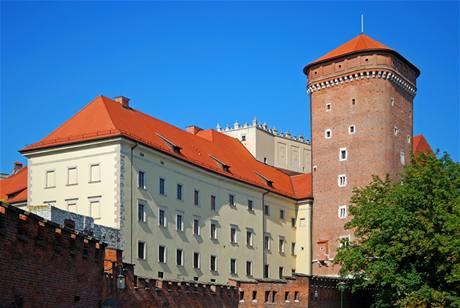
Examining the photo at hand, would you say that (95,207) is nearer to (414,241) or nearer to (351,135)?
(414,241)

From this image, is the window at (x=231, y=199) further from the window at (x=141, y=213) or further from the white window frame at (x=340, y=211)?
the window at (x=141, y=213)

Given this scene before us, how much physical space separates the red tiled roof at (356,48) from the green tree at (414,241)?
569 inches

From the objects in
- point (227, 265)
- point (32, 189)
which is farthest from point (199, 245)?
point (32, 189)

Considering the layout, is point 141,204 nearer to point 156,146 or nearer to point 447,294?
point 156,146

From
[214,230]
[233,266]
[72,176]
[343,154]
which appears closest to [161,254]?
[214,230]

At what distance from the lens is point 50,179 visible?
1922 inches

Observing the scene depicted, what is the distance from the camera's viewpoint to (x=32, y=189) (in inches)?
1946

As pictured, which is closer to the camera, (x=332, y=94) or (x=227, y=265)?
(x=227, y=265)

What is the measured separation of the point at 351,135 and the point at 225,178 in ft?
35.4

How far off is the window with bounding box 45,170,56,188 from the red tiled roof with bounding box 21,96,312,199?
5.48 feet

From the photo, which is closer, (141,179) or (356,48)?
(141,179)

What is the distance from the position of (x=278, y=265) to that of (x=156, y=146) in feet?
56.7

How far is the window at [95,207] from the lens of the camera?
46.6 meters

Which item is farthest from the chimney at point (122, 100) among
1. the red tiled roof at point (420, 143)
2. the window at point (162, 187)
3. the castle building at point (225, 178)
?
the red tiled roof at point (420, 143)
